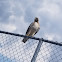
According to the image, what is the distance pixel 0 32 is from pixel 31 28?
3.40m

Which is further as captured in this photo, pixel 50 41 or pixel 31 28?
pixel 31 28

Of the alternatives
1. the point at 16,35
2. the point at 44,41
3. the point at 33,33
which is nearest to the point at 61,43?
the point at 44,41

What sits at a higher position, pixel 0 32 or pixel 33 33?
pixel 0 32

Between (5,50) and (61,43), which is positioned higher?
(61,43)

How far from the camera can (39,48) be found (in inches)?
148

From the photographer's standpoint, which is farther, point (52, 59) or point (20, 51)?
point (20, 51)

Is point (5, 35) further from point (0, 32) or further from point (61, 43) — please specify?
point (61, 43)

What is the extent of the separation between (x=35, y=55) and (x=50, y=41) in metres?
0.41

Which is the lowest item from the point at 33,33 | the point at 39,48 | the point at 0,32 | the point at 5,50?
the point at 33,33

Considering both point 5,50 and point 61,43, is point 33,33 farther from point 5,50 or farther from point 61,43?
point 61,43

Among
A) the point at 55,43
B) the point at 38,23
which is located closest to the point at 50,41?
the point at 55,43

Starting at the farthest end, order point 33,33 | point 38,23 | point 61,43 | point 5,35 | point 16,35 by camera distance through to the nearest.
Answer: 1. point 38,23
2. point 33,33
3. point 5,35
4. point 16,35
5. point 61,43

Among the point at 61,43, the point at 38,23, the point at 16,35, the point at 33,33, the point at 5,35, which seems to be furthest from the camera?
the point at 38,23

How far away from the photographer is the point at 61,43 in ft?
12.1
